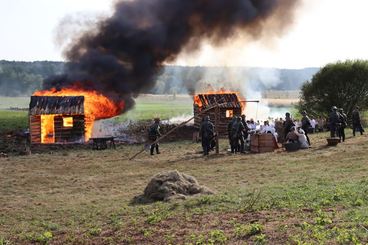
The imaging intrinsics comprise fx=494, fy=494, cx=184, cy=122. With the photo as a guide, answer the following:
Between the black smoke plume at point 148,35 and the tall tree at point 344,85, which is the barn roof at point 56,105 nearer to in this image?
the black smoke plume at point 148,35

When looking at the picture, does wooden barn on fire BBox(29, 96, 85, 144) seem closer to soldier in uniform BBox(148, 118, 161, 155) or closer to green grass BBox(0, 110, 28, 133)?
soldier in uniform BBox(148, 118, 161, 155)

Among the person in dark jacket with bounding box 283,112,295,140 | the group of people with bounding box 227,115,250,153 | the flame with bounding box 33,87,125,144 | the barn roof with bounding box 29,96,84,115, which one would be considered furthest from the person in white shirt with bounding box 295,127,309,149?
the flame with bounding box 33,87,125,144

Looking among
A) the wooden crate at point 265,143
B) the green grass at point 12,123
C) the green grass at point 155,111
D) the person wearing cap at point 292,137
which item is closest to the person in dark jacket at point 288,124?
the person wearing cap at point 292,137

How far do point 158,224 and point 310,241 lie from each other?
350 centimetres

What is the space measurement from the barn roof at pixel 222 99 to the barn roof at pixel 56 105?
9.21 meters

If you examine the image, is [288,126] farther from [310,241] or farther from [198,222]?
[310,241]

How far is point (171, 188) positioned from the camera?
1358cm

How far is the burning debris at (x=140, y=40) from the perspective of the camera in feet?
119

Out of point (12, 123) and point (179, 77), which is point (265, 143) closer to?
→ point (12, 123)

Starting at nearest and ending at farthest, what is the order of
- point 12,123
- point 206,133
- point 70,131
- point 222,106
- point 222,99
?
1. point 206,133
2. point 70,131
3. point 222,106
4. point 222,99
5. point 12,123

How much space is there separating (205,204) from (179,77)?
80528mm

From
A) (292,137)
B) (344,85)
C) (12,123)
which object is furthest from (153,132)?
(12,123)

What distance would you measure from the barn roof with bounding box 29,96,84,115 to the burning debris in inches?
80.1

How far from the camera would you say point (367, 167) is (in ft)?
55.6
